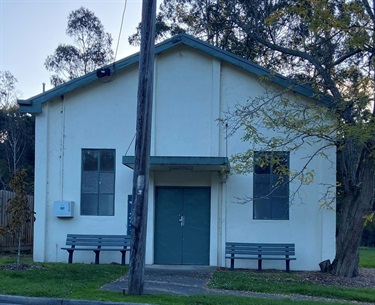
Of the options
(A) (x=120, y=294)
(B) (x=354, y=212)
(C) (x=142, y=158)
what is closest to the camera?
(C) (x=142, y=158)

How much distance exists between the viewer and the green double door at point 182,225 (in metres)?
Answer: 18.3

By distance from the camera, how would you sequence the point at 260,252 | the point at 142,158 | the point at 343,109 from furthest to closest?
the point at 260,252 → the point at 343,109 → the point at 142,158

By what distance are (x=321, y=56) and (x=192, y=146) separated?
5090 mm

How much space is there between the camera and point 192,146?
18219 millimetres

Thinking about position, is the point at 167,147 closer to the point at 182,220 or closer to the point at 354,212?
the point at 182,220

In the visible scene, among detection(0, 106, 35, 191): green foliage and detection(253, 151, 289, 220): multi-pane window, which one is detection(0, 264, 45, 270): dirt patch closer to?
detection(253, 151, 289, 220): multi-pane window

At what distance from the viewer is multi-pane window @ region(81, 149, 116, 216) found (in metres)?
18.5

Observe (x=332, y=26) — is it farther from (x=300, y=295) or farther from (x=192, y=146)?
(x=300, y=295)

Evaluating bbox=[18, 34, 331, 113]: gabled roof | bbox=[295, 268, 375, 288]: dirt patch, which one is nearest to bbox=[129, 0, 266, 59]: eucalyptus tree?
bbox=[18, 34, 331, 113]: gabled roof

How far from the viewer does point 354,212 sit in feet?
54.2

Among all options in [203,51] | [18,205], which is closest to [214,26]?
[203,51]

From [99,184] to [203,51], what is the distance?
501 centimetres

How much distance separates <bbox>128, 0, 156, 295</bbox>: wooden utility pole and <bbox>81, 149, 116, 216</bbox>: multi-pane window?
657cm

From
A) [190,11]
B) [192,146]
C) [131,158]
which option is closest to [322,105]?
[192,146]
